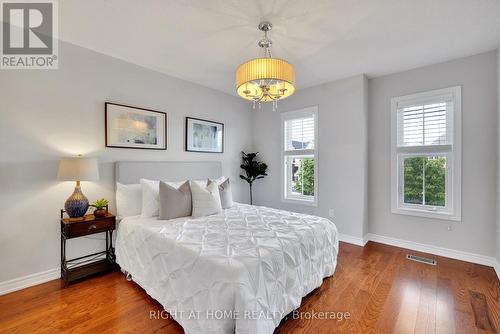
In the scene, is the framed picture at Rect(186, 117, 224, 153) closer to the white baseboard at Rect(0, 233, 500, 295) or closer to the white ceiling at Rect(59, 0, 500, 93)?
the white ceiling at Rect(59, 0, 500, 93)

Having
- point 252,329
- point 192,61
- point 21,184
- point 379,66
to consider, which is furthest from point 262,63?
point 21,184

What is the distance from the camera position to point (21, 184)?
225 cm

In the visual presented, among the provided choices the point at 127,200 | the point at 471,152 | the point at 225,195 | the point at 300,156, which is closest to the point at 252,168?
the point at 300,156

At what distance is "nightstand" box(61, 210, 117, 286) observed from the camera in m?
2.30

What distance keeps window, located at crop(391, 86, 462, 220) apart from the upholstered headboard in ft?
9.61

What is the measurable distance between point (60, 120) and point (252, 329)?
280cm

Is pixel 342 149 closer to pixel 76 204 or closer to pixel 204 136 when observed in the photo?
pixel 204 136

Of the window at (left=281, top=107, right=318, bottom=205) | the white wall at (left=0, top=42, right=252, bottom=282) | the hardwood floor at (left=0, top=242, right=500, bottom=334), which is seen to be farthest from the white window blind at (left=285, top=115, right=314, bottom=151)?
the white wall at (left=0, top=42, right=252, bottom=282)

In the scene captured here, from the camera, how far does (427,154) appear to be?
3.17 metres

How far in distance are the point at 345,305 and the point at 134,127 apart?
315cm

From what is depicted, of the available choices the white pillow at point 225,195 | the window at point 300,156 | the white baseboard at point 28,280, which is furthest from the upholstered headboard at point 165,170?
the window at point 300,156

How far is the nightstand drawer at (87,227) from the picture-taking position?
88.9 inches

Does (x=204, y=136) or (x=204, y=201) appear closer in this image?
(x=204, y=201)

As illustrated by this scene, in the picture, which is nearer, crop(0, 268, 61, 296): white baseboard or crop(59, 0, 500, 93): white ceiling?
crop(59, 0, 500, 93): white ceiling
